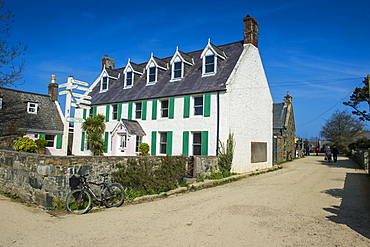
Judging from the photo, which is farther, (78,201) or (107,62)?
(107,62)

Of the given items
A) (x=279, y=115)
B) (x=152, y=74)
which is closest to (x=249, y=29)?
(x=152, y=74)

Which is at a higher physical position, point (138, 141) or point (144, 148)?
point (138, 141)

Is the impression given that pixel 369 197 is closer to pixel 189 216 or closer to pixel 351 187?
pixel 351 187

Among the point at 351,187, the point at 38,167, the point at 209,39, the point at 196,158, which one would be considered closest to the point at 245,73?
the point at 209,39

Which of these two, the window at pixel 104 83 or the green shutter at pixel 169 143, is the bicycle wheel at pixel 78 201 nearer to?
the green shutter at pixel 169 143

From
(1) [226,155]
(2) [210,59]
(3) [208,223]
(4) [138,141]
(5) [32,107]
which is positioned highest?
(2) [210,59]

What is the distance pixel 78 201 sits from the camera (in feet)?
26.4

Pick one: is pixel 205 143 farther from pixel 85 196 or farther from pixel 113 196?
pixel 85 196

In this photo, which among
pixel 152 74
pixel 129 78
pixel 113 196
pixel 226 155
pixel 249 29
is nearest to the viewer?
pixel 113 196

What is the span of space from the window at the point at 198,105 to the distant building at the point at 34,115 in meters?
14.8

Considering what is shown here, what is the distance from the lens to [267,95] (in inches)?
828

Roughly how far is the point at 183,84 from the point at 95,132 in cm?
835

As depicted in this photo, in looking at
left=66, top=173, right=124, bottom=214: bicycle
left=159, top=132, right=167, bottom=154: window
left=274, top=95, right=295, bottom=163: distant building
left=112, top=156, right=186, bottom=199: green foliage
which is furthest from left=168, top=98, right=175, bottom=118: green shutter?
left=274, top=95, right=295, bottom=163: distant building

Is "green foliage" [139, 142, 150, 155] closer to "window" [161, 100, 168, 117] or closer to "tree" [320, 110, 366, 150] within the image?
"window" [161, 100, 168, 117]
